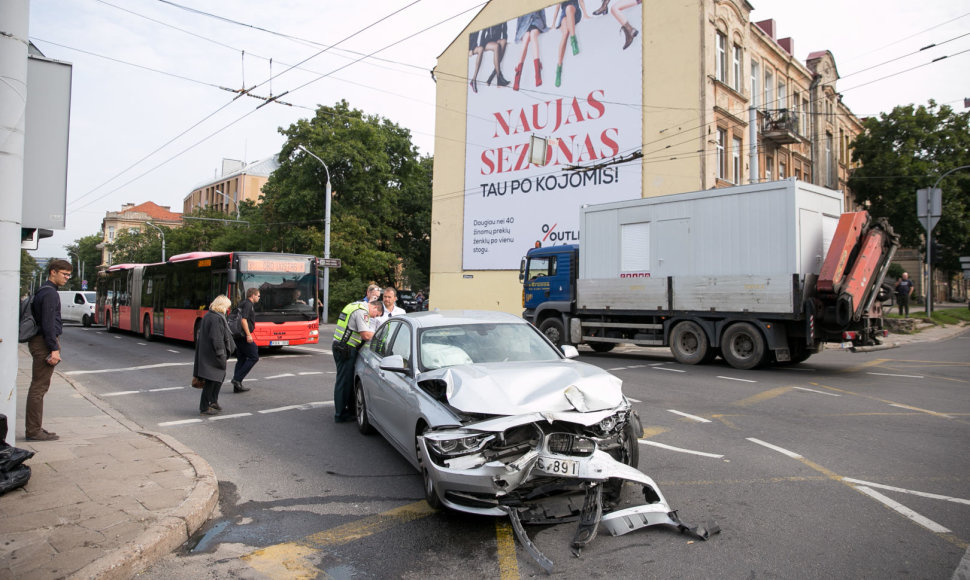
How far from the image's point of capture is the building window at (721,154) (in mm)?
24781

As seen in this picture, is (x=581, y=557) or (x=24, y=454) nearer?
(x=581, y=557)

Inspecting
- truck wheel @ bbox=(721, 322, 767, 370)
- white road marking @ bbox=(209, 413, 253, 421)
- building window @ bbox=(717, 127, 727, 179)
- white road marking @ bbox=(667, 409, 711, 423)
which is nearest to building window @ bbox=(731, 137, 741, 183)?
building window @ bbox=(717, 127, 727, 179)

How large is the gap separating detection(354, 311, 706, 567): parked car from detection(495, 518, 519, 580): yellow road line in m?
0.13

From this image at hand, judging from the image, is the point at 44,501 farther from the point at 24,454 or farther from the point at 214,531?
the point at 214,531

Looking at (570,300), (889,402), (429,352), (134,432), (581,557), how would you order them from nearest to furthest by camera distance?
(581,557) → (429,352) → (134,432) → (889,402) → (570,300)

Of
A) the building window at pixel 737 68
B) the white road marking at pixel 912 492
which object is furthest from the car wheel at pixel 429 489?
the building window at pixel 737 68

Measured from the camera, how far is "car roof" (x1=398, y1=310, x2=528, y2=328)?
228 inches

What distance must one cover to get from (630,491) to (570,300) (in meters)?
12.2

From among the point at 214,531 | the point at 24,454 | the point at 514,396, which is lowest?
the point at 214,531

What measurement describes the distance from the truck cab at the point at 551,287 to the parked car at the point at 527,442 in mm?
11651

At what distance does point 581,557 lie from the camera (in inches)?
142

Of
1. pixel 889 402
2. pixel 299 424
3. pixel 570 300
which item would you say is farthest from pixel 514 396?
pixel 570 300

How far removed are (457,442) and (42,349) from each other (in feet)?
15.5

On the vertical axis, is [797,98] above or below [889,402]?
above
